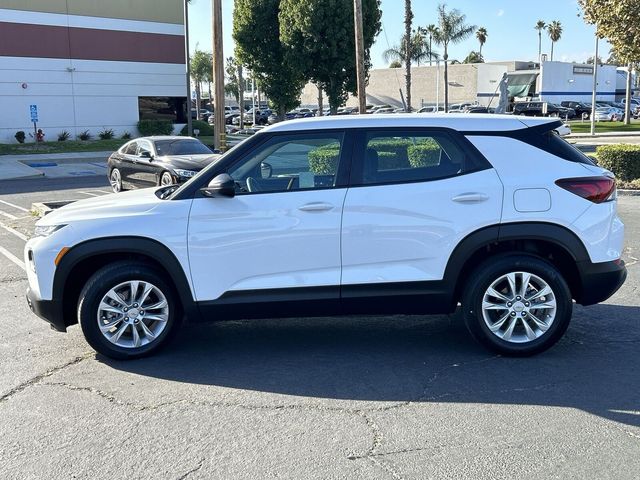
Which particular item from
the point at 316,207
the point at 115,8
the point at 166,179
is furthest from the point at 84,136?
the point at 316,207

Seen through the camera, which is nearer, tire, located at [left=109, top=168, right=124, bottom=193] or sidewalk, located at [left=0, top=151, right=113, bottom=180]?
tire, located at [left=109, top=168, right=124, bottom=193]

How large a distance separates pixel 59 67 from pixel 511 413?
116ft

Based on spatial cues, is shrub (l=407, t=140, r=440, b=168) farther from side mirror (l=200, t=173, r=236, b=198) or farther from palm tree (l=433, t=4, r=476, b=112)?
palm tree (l=433, t=4, r=476, b=112)

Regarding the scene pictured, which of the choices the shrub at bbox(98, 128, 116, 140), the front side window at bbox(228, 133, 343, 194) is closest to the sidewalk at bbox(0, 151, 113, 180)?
the shrub at bbox(98, 128, 116, 140)

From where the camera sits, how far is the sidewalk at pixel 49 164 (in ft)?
80.6

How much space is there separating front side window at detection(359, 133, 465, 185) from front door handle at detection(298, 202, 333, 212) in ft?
1.11

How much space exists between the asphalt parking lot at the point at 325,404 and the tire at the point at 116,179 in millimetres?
11655

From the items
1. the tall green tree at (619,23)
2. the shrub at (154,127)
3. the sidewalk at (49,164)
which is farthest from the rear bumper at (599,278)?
the shrub at (154,127)

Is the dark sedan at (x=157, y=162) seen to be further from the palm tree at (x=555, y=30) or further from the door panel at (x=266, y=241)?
the palm tree at (x=555, y=30)

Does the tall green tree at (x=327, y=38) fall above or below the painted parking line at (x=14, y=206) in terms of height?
above

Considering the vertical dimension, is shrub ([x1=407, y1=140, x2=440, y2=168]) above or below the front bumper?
above

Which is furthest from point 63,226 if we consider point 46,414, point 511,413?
point 511,413

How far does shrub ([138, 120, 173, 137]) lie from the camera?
37.6 metres

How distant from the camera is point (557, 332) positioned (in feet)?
16.2
